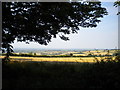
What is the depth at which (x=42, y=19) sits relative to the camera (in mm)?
9781

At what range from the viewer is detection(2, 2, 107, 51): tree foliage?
9.25m

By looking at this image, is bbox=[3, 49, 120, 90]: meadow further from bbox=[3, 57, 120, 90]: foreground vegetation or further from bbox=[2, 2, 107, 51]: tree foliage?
bbox=[2, 2, 107, 51]: tree foliage

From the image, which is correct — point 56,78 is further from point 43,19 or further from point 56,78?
point 43,19

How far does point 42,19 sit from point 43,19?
72 millimetres

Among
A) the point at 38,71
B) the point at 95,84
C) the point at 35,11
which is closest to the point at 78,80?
the point at 95,84

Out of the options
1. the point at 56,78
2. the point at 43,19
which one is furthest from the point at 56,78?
the point at 43,19

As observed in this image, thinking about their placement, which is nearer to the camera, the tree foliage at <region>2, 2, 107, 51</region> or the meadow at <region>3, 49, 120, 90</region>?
the meadow at <region>3, 49, 120, 90</region>

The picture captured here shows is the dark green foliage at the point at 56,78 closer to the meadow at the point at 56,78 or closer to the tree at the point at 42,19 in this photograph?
the meadow at the point at 56,78

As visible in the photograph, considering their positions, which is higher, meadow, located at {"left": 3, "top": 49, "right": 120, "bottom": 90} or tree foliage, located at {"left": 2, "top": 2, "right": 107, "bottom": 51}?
tree foliage, located at {"left": 2, "top": 2, "right": 107, "bottom": 51}

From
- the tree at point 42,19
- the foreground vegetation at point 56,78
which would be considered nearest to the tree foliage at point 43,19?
the tree at point 42,19

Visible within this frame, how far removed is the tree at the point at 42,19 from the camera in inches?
363

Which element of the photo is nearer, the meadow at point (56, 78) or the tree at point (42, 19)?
the meadow at point (56, 78)

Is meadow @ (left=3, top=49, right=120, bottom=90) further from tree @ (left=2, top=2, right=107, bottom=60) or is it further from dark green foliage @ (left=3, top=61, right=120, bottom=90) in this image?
tree @ (left=2, top=2, right=107, bottom=60)

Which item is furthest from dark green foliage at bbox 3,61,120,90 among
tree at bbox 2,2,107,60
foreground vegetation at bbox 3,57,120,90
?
tree at bbox 2,2,107,60
